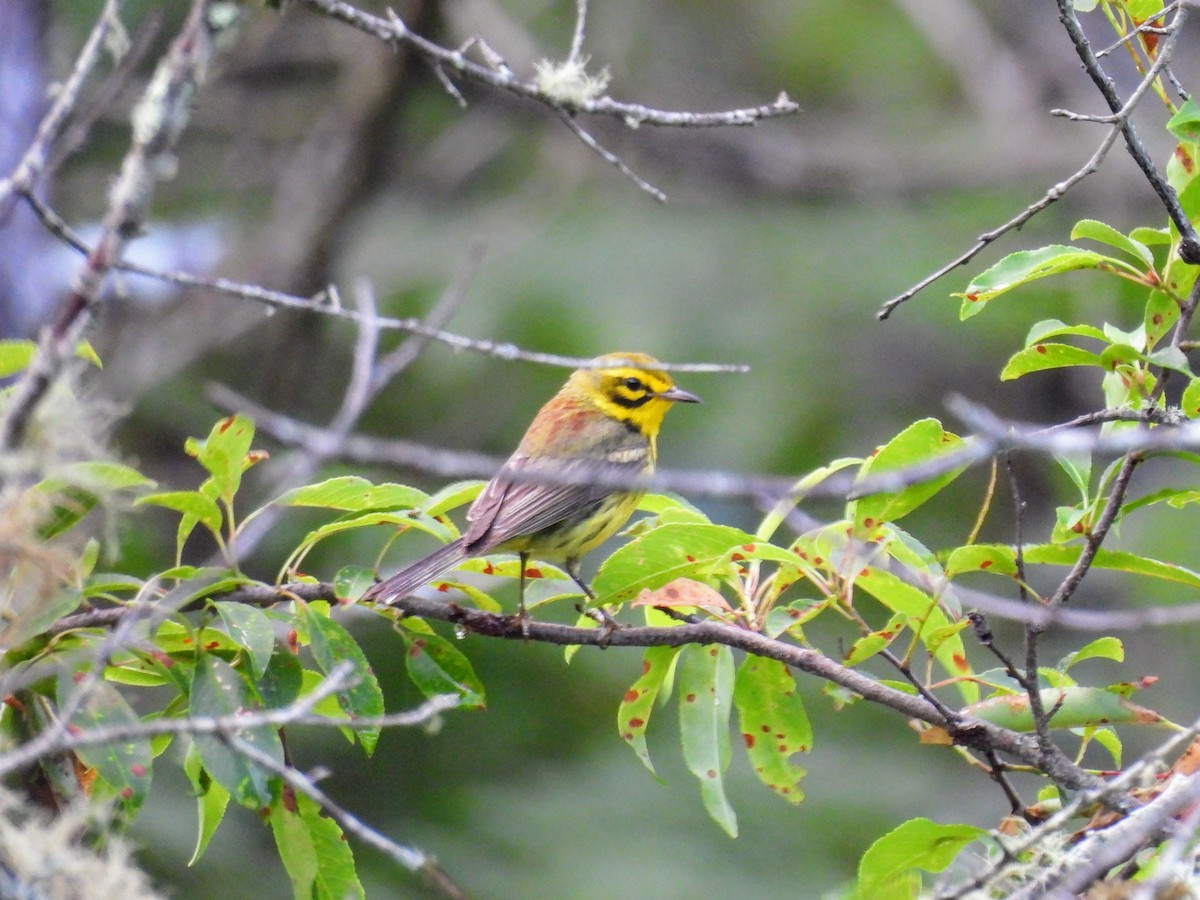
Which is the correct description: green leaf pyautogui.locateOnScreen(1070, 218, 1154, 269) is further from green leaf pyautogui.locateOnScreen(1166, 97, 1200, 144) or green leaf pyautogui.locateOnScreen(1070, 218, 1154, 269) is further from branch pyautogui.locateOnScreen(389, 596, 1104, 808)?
branch pyautogui.locateOnScreen(389, 596, 1104, 808)

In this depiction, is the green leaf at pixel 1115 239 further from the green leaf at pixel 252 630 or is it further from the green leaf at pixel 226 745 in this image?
the green leaf at pixel 226 745

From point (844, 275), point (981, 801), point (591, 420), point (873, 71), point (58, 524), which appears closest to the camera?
point (58, 524)

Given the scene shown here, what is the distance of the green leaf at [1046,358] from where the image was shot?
9.32 ft

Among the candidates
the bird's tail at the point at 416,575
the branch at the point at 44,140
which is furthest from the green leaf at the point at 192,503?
the branch at the point at 44,140

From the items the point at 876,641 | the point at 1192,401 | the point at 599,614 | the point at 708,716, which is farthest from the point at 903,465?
the point at 599,614

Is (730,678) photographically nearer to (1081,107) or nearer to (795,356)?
(795,356)

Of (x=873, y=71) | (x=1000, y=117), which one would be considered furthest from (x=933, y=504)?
(x=873, y=71)

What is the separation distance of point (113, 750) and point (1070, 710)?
1.81 meters

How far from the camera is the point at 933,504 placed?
10625 millimetres

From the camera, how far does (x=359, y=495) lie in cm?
283

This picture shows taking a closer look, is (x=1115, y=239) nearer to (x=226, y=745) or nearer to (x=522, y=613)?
(x=522, y=613)

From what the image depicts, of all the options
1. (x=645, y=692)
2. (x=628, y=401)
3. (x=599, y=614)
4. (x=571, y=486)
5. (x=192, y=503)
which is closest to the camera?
(x=192, y=503)

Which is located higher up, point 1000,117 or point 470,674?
point 1000,117

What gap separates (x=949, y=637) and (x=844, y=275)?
792 cm
